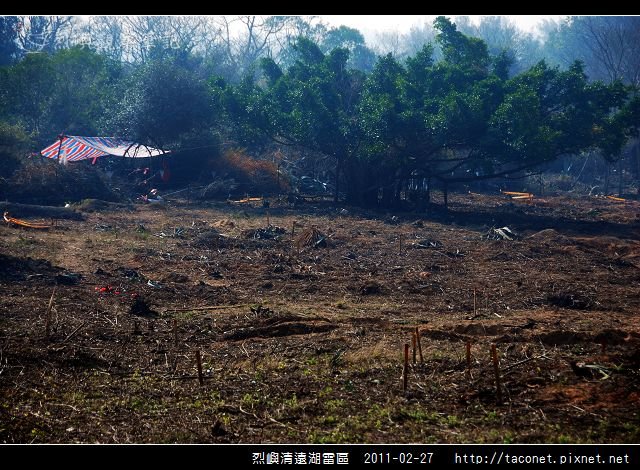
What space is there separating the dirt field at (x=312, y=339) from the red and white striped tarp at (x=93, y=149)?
1132 centimetres

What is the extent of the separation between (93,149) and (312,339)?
21.9 m

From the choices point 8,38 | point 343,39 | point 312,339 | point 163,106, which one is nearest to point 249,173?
point 163,106

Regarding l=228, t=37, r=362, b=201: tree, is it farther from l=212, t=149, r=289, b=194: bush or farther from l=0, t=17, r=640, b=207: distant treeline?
l=212, t=149, r=289, b=194: bush

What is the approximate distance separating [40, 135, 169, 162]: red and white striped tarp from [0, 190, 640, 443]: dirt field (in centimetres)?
1132

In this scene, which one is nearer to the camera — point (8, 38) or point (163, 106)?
point (163, 106)

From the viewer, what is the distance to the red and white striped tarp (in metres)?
26.8

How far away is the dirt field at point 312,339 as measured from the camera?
538 cm

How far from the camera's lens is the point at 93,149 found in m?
27.2

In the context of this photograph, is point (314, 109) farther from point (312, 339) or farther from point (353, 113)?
point (312, 339)

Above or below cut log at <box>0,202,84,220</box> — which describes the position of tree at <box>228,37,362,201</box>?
above

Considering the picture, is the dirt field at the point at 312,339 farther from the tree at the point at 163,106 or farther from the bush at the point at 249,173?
the tree at the point at 163,106

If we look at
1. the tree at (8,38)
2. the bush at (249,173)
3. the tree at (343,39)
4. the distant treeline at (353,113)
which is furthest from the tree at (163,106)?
the tree at (343,39)

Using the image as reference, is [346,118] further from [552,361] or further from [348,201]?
[552,361]

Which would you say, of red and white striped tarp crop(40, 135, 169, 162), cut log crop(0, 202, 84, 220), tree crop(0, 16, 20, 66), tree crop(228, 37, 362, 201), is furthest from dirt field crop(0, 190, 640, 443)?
tree crop(0, 16, 20, 66)
